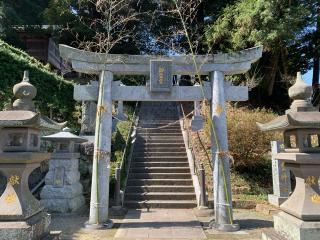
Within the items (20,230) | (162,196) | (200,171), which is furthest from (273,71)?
(20,230)

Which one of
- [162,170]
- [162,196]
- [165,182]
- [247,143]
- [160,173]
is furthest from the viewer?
[247,143]

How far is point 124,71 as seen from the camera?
9.41 meters

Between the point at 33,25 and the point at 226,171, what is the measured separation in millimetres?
22465

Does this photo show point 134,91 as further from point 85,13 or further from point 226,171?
point 85,13

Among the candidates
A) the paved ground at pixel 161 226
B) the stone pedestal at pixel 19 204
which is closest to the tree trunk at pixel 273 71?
the paved ground at pixel 161 226

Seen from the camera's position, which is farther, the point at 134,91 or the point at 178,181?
the point at 178,181

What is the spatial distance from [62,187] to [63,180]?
0.81 ft

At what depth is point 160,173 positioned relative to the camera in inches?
527

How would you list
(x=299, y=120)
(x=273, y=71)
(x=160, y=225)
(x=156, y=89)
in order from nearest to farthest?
(x=299, y=120) → (x=160, y=225) → (x=156, y=89) → (x=273, y=71)

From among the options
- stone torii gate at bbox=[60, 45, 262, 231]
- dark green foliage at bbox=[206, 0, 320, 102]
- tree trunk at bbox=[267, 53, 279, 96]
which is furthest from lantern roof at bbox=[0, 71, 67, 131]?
tree trunk at bbox=[267, 53, 279, 96]

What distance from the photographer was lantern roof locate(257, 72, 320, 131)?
20.4ft

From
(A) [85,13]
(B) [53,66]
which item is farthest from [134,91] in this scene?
(B) [53,66]

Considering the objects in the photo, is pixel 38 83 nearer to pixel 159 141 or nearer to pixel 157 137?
pixel 157 137

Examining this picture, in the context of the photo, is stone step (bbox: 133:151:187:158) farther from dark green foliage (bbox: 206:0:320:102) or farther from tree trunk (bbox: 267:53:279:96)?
tree trunk (bbox: 267:53:279:96)
